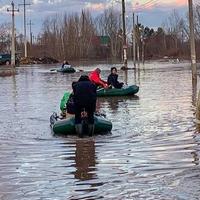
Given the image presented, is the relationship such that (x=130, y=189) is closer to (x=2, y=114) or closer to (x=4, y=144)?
(x=4, y=144)

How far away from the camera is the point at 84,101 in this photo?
1530 cm

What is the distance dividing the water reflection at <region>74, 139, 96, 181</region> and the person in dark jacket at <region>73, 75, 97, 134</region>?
1.86 feet

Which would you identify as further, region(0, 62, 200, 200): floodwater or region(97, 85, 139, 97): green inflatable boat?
region(97, 85, 139, 97): green inflatable boat

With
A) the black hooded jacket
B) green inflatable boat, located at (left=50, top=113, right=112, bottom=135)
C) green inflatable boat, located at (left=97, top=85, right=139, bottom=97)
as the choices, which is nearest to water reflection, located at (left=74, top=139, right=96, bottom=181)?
green inflatable boat, located at (left=50, top=113, right=112, bottom=135)

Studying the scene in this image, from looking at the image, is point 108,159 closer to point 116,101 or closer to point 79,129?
point 79,129

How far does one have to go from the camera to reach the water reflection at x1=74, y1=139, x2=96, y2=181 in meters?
10.8

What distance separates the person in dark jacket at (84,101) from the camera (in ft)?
50.2

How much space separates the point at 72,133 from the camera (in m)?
15.9

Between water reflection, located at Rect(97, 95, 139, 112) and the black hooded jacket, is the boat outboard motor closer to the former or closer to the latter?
the black hooded jacket

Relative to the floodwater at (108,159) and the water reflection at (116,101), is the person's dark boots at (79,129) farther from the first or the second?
the water reflection at (116,101)

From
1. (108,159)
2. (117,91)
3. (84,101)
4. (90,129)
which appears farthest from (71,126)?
(117,91)

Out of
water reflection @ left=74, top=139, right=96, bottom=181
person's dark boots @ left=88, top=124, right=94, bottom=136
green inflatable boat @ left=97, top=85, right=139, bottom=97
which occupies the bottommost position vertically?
water reflection @ left=74, top=139, right=96, bottom=181

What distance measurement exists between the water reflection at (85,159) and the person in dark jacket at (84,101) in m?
0.57

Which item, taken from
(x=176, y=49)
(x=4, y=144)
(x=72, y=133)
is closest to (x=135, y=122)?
(x=72, y=133)
